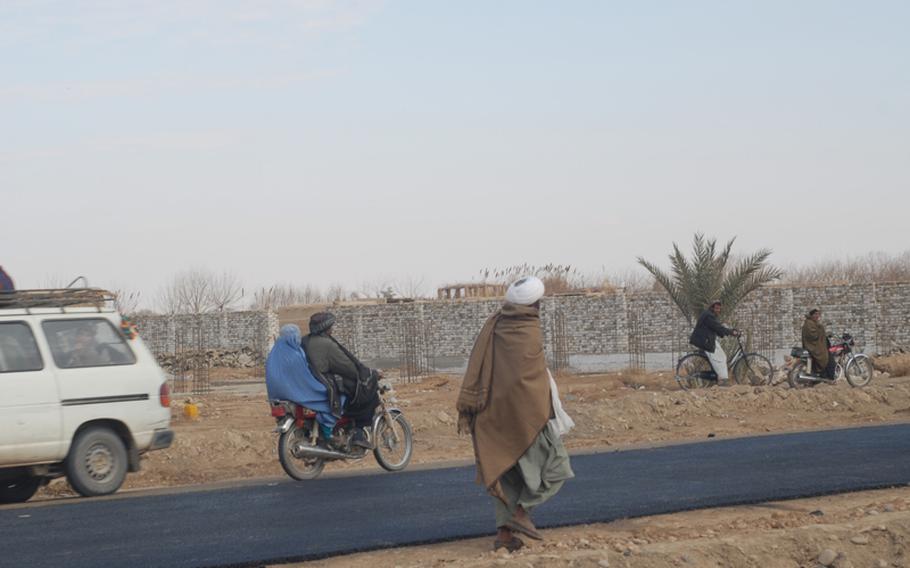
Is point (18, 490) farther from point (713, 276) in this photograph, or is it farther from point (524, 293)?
point (713, 276)

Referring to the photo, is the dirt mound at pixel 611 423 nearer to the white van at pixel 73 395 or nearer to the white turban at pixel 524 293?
the white van at pixel 73 395

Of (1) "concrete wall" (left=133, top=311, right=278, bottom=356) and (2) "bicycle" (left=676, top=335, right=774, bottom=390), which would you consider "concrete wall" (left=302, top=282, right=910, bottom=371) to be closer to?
(1) "concrete wall" (left=133, top=311, right=278, bottom=356)

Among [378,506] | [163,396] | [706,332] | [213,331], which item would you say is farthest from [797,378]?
[213,331]

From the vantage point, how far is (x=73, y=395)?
37.0ft

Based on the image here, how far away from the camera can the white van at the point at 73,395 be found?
10922mm

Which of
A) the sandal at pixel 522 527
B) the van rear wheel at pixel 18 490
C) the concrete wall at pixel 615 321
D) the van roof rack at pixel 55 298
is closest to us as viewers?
the sandal at pixel 522 527

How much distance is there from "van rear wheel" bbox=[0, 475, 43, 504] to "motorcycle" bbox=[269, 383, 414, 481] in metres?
2.44

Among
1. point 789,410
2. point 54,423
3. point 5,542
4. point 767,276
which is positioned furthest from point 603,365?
point 5,542

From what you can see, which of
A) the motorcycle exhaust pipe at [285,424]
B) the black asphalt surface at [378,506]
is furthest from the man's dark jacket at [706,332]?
the motorcycle exhaust pipe at [285,424]

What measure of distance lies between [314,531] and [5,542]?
2.16 meters

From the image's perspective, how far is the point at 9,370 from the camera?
1091cm

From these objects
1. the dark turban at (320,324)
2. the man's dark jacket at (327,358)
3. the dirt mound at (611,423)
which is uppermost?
the dark turban at (320,324)

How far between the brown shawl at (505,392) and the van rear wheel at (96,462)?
5.24 meters

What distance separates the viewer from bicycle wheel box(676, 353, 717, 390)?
21.8 m
